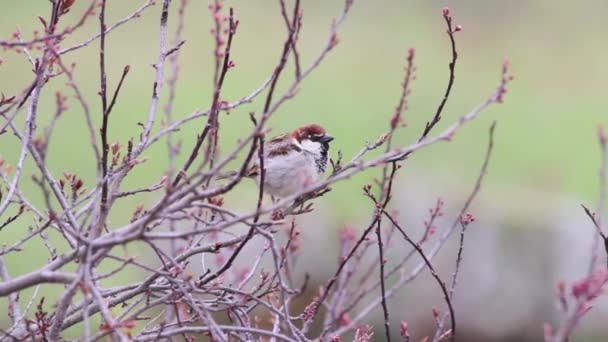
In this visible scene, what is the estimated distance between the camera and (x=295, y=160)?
4410 millimetres

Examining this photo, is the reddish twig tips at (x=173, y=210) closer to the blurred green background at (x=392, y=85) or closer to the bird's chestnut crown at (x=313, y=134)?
the bird's chestnut crown at (x=313, y=134)

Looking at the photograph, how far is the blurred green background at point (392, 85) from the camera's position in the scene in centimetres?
1126

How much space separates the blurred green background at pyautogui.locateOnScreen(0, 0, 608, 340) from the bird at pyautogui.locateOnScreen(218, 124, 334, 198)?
9.91 ft

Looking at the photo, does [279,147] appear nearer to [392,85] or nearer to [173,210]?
[173,210]

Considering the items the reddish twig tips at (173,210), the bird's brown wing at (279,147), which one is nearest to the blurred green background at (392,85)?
the bird's brown wing at (279,147)

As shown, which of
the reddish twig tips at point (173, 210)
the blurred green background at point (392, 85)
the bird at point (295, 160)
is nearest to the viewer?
Result: the reddish twig tips at point (173, 210)

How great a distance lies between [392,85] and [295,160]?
35.8 ft

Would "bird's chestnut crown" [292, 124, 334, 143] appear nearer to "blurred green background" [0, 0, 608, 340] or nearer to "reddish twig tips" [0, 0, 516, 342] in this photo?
"reddish twig tips" [0, 0, 516, 342]

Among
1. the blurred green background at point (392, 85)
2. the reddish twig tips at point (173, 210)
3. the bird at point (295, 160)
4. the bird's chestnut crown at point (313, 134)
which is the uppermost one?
the blurred green background at point (392, 85)

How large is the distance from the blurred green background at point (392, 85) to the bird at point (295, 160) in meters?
3.02

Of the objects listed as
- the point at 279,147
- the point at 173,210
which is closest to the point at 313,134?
Result: the point at 279,147

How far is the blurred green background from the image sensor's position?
11.3m

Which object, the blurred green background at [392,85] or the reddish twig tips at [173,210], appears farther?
the blurred green background at [392,85]

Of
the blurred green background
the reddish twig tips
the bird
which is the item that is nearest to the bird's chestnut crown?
the bird
